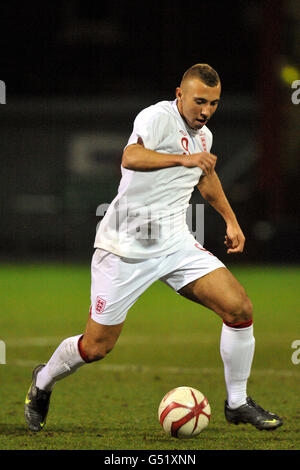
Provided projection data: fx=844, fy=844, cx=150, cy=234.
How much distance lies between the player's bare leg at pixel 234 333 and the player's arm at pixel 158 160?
0.86 meters

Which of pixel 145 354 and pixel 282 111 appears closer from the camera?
pixel 145 354

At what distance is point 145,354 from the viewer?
8.78 m

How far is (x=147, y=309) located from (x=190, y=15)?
2011 centimetres

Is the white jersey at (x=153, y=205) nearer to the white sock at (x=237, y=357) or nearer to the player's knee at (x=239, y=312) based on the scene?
the player's knee at (x=239, y=312)

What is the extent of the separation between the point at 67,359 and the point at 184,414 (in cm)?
90

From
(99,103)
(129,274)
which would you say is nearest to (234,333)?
(129,274)

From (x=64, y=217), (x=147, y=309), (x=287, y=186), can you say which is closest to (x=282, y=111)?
(x=287, y=186)

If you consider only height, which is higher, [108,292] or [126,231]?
[126,231]

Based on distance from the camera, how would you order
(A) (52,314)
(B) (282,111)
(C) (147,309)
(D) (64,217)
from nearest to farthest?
(A) (52,314) < (C) (147,309) < (B) (282,111) < (D) (64,217)

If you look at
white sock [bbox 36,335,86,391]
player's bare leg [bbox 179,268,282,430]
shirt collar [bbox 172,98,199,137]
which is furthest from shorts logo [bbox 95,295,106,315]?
shirt collar [bbox 172,98,199,137]

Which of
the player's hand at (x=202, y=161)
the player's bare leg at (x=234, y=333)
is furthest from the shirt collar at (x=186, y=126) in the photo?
the player's bare leg at (x=234, y=333)

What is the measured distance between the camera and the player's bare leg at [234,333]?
5457mm

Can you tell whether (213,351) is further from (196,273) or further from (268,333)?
(196,273)

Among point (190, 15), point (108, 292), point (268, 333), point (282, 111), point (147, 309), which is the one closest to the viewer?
point (108, 292)
